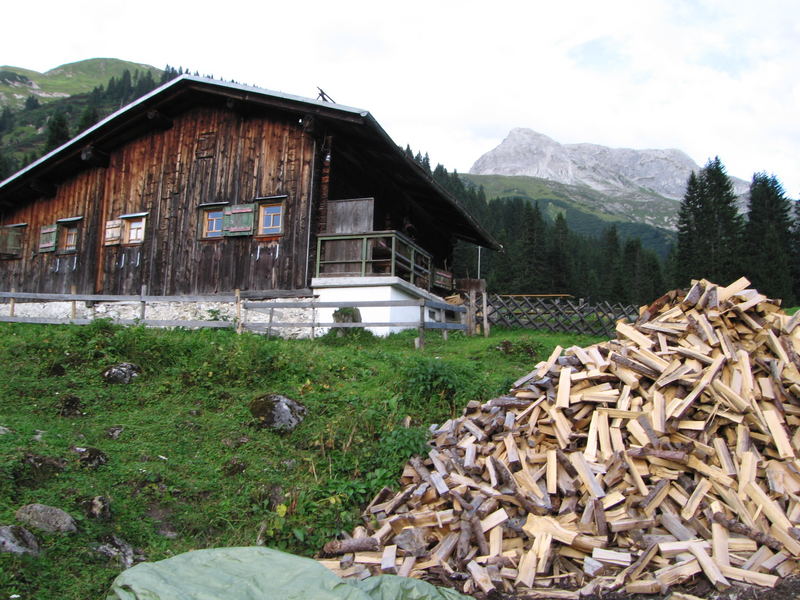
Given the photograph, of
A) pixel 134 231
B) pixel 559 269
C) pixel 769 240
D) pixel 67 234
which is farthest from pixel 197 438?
pixel 559 269

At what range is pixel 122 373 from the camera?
29.3ft

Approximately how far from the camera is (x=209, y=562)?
13.5 ft

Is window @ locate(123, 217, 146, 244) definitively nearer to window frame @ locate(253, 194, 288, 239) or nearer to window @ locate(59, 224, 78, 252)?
window @ locate(59, 224, 78, 252)

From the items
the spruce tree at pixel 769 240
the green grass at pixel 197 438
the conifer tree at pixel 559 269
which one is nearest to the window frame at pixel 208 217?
the green grass at pixel 197 438

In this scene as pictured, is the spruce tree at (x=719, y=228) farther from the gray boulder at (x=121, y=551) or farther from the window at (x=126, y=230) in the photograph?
the gray boulder at (x=121, y=551)

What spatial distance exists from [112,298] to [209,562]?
563 inches

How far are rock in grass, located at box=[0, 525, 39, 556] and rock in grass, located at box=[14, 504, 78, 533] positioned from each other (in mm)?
158

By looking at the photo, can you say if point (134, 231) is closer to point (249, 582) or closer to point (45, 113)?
point (249, 582)

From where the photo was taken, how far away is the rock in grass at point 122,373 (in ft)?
28.8

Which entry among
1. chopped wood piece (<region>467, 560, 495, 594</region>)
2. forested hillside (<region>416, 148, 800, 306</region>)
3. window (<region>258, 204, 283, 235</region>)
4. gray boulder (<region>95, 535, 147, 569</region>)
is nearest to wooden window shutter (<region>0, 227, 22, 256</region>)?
window (<region>258, 204, 283, 235</region>)

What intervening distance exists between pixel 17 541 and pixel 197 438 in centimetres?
280

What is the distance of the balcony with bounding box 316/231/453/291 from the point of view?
15.4 meters

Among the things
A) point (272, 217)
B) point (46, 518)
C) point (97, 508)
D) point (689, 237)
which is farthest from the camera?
point (689, 237)

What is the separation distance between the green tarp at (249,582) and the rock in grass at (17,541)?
122cm
